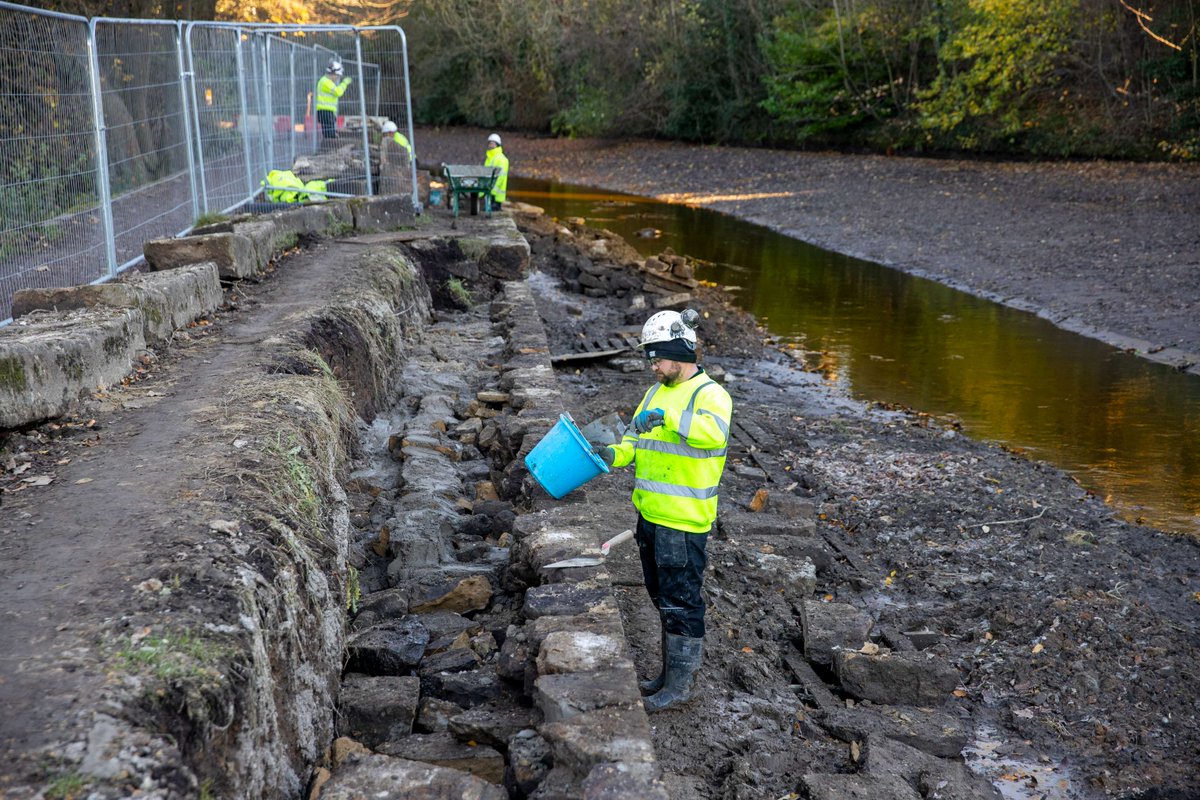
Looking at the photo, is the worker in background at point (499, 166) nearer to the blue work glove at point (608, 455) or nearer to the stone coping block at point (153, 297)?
the stone coping block at point (153, 297)

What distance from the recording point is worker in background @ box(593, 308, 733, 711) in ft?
16.0

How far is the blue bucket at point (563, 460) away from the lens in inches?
215

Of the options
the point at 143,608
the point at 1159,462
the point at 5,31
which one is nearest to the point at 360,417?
the point at 5,31

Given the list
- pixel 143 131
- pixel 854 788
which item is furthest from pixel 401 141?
pixel 854 788

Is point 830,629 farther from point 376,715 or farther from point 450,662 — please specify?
point 376,715

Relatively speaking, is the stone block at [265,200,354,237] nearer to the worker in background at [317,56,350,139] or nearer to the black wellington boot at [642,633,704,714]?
the worker in background at [317,56,350,139]

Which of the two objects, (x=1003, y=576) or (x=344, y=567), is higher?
(x=344, y=567)

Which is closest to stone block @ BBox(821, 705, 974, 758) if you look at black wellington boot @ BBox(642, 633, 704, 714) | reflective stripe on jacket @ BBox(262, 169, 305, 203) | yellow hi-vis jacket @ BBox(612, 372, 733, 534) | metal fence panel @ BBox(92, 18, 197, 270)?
black wellington boot @ BBox(642, 633, 704, 714)

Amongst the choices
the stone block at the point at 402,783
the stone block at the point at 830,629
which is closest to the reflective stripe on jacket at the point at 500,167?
the stone block at the point at 830,629

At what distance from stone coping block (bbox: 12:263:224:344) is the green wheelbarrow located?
811cm

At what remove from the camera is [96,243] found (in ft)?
27.8

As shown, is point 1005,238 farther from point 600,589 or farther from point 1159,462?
point 600,589

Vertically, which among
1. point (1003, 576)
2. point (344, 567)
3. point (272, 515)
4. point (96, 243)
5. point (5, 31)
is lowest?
point (1003, 576)

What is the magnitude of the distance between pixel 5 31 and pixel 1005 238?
54.1ft
